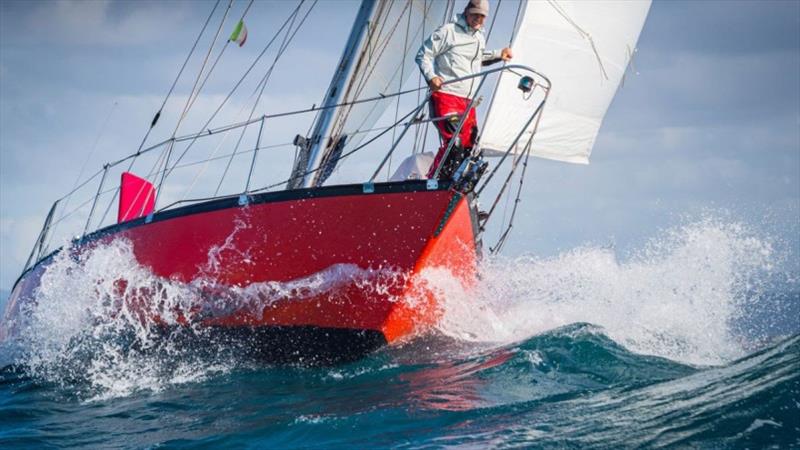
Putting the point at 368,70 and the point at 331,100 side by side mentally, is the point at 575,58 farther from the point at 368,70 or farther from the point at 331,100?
the point at 331,100

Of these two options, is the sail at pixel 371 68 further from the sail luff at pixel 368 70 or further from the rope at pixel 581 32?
the rope at pixel 581 32

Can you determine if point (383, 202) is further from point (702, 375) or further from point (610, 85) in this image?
point (610, 85)

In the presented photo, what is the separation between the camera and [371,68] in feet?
24.8

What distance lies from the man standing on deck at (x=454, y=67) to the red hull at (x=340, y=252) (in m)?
0.55

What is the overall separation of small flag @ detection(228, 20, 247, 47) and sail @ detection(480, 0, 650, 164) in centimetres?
313

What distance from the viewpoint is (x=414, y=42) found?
8.30 m

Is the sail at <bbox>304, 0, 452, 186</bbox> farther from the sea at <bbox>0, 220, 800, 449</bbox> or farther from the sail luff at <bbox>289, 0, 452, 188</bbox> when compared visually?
the sea at <bbox>0, 220, 800, 449</bbox>

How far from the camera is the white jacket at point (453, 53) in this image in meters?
5.66

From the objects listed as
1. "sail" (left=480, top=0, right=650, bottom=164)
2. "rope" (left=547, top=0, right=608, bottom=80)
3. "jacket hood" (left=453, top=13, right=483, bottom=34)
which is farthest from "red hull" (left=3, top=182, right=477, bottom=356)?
"rope" (left=547, top=0, right=608, bottom=80)

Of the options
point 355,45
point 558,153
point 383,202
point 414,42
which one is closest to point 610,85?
point 558,153

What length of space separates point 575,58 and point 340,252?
397 cm

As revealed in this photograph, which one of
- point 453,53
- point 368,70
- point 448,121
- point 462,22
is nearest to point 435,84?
point 448,121

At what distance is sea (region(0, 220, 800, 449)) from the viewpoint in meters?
3.00

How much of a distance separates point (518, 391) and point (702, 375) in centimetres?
99
